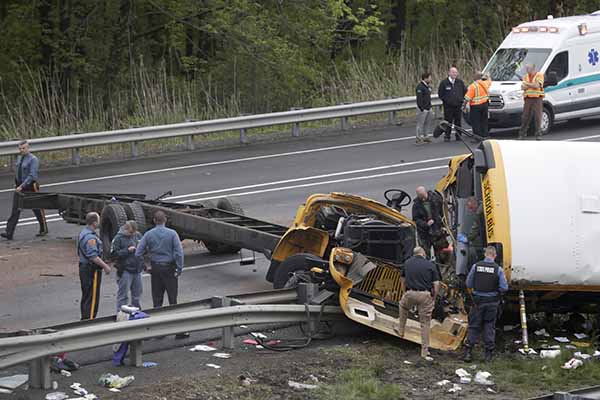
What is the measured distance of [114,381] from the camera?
41.0 ft

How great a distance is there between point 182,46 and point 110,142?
1725cm

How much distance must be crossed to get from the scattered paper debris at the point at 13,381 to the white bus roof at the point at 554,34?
17967mm

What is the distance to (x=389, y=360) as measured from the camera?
1367cm

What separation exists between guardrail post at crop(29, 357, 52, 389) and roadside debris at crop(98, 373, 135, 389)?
0.53 meters

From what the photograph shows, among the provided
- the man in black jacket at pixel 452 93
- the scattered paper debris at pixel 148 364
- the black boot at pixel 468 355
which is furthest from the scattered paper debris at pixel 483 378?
the man in black jacket at pixel 452 93

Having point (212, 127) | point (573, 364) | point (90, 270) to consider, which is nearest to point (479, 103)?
point (212, 127)

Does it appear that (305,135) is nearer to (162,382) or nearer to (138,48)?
(138,48)

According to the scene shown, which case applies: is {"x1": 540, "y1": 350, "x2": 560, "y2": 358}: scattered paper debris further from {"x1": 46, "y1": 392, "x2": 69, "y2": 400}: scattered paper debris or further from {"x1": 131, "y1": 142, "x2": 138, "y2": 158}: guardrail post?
{"x1": 131, "y1": 142, "x2": 138, "y2": 158}: guardrail post

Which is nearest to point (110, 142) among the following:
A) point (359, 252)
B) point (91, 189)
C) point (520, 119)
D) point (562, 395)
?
point (91, 189)

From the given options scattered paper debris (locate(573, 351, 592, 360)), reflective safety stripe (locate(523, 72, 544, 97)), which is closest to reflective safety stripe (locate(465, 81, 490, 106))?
reflective safety stripe (locate(523, 72, 544, 97))

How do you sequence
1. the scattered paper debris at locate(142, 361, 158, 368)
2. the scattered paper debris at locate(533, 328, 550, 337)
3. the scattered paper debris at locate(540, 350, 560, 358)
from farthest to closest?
1. the scattered paper debris at locate(533, 328, 550, 337)
2. the scattered paper debris at locate(540, 350, 560, 358)
3. the scattered paper debris at locate(142, 361, 158, 368)

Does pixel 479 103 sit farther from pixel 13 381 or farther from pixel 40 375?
pixel 13 381

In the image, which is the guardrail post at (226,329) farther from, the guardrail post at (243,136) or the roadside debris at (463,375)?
the guardrail post at (243,136)

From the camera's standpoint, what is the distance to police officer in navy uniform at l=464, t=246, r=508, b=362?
1341 centimetres
